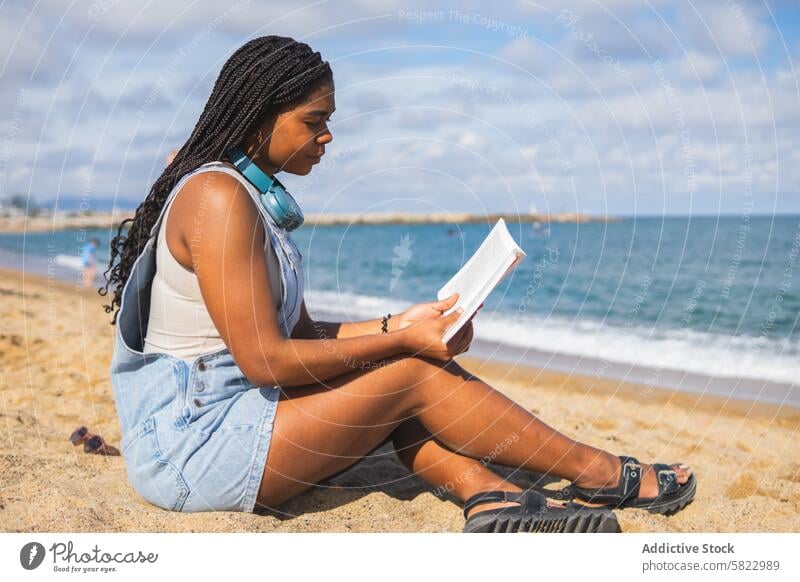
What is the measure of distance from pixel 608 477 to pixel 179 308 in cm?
176

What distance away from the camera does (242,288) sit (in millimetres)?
2514

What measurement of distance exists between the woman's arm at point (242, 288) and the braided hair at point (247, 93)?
244 millimetres

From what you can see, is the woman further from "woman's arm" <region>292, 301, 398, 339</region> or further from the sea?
the sea

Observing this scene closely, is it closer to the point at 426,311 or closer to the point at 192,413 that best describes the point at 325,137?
the point at 426,311

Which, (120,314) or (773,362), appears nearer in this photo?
(120,314)

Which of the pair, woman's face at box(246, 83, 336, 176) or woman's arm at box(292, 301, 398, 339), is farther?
woman's arm at box(292, 301, 398, 339)

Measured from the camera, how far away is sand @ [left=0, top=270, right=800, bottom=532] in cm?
297

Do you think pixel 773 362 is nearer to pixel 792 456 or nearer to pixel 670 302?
pixel 792 456

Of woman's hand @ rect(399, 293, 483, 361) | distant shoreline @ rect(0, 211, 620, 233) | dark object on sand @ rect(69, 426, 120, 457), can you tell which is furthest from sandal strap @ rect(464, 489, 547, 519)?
distant shoreline @ rect(0, 211, 620, 233)

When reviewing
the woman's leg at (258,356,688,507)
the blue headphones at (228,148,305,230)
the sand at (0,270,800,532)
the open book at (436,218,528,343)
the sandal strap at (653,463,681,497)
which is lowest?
the sand at (0,270,800,532)

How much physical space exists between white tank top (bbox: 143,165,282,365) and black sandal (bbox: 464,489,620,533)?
1040mm

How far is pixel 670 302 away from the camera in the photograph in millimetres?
12555
